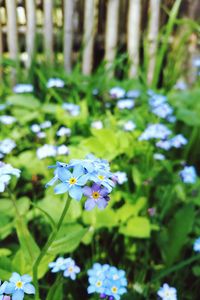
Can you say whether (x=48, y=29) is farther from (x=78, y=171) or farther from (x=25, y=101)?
(x=78, y=171)

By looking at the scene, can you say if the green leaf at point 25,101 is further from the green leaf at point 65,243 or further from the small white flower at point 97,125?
the green leaf at point 65,243

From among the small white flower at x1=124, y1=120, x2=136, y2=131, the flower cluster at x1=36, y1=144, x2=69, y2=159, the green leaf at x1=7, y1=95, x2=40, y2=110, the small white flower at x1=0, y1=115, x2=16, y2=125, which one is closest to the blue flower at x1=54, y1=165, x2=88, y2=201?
the flower cluster at x1=36, y1=144, x2=69, y2=159

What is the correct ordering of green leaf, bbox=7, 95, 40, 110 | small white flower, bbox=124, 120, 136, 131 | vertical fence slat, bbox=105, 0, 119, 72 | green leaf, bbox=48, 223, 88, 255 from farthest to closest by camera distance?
vertical fence slat, bbox=105, 0, 119, 72 < green leaf, bbox=7, 95, 40, 110 < small white flower, bbox=124, 120, 136, 131 < green leaf, bbox=48, 223, 88, 255

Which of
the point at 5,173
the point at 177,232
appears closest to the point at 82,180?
the point at 5,173

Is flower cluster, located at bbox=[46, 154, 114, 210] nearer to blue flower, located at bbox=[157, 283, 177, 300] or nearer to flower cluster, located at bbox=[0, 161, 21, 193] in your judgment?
flower cluster, located at bbox=[0, 161, 21, 193]

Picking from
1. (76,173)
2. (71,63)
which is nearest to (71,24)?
(71,63)
